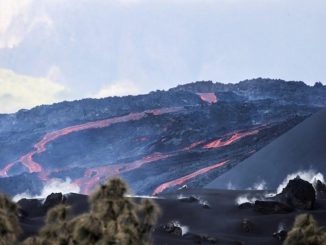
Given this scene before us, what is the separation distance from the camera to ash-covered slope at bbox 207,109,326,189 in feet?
422

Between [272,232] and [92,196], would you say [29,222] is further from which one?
[92,196]

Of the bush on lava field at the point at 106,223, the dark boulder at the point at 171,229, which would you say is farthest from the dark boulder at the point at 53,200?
the bush on lava field at the point at 106,223

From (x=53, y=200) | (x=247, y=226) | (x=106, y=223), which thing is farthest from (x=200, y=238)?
(x=106, y=223)

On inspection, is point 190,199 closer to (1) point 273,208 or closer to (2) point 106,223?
(1) point 273,208

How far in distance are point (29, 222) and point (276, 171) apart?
2401 inches

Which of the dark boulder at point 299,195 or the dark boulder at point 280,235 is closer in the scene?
the dark boulder at point 280,235

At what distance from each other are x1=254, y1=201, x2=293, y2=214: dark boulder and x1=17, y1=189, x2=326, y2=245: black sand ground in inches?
36.7

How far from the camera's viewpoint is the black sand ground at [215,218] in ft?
256

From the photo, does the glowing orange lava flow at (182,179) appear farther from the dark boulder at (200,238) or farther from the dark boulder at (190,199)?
the dark boulder at (200,238)

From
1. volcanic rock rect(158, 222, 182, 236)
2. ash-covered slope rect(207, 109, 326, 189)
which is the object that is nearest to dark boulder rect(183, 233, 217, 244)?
volcanic rock rect(158, 222, 182, 236)

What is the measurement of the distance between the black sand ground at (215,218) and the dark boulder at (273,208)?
36.7 inches

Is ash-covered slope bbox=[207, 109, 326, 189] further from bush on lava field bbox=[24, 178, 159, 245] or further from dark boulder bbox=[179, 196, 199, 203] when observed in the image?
bush on lava field bbox=[24, 178, 159, 245]

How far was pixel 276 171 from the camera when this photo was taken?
13200 centimetres

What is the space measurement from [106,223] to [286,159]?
102 metres
